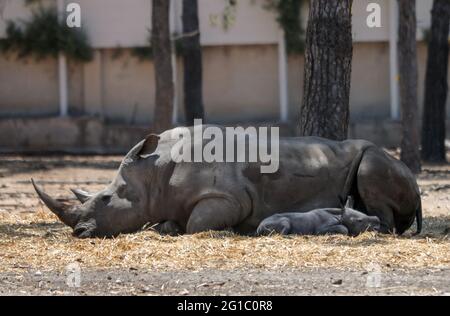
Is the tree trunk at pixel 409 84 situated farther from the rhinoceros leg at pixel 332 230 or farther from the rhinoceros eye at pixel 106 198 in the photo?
the rhinoceros eye at pixel 106 198

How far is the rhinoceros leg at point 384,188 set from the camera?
38.6ft

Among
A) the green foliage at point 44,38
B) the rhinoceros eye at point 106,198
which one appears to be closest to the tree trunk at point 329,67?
the rhinoceros eye at point 106,198

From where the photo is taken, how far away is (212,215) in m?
11.3

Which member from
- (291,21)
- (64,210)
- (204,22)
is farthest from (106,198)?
(291,21)

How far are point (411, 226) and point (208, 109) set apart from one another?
52.9 ft

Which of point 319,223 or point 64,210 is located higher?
point 64,210

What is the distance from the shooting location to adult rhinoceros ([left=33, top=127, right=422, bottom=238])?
37.4ft

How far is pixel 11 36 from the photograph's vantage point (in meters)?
28.1

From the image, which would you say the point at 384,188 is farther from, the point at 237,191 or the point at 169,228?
the point at 169,228

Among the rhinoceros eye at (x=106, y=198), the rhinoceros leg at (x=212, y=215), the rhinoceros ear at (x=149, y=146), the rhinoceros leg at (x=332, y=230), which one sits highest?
the rhinoceros ear at (x=149, y=146)

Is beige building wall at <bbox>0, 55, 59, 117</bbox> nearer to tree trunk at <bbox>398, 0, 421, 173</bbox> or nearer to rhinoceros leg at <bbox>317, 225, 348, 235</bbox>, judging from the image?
tree trunk at <bbox>398, 0, 421, 173</bbox>

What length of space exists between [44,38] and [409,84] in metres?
10.6

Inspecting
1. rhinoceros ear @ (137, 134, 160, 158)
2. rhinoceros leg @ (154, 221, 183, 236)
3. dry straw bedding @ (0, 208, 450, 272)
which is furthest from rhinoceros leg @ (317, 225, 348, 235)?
rhinoceros ear @ (137, 134, 160, 158)

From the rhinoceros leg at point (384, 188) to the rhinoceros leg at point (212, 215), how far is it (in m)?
1.39
